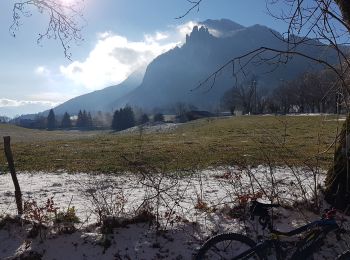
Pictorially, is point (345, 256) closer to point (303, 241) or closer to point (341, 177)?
point (303, 241)

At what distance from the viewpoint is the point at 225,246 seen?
18.6 feet

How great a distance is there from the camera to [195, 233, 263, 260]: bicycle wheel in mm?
5500

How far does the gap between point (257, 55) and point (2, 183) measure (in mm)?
9125

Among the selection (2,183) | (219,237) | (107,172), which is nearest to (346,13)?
(219,237)

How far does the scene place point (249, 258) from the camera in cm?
530

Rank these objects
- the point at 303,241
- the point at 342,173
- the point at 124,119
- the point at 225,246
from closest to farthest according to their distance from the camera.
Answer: the point at 303,241 < the point at 225,246 < the point at 342,173 < the point at 124,119

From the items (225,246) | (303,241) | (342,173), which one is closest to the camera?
(303,241)

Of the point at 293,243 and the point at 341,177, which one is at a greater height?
the point at 341,177

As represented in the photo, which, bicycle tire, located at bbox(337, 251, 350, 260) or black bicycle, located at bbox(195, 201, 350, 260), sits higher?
black bicycle, located at bbox(195, 201, 350, 260)

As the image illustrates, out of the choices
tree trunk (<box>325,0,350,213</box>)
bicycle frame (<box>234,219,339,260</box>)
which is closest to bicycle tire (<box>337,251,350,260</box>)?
bicycle frame (<box>234,219,339,260</box>)

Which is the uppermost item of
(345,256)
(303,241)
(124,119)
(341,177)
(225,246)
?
(124,119)

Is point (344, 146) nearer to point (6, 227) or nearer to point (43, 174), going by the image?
point (6, 227)

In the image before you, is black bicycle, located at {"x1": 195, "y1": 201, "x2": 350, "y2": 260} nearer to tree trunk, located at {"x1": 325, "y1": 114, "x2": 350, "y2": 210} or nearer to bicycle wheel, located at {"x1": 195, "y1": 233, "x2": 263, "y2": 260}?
bicycle wheel, located at {"x1": 195, "y1": 233, "x2": 263, "y2": 260}

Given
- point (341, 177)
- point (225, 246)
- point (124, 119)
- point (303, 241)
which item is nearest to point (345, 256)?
point (303, 241)
